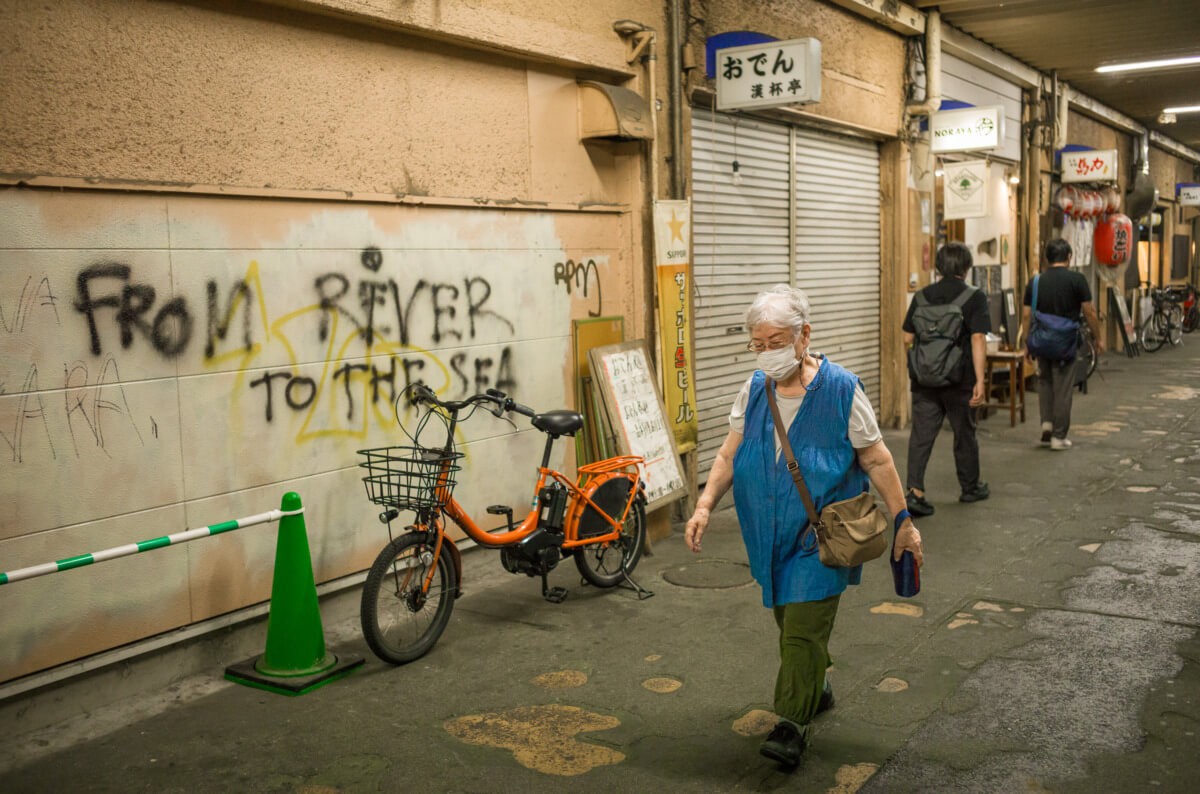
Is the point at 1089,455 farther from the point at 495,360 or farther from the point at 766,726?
the point at 766,726

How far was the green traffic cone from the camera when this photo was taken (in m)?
4.80

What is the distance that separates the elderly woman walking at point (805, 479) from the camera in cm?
380

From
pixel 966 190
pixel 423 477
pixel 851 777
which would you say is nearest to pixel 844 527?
pixel 851 777

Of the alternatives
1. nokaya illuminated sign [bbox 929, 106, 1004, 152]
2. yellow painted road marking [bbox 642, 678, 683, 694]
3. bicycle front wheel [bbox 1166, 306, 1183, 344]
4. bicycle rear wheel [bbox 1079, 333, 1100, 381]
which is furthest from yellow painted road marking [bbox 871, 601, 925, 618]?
bicycle front wheel [bbox 1166, 306, 1183, 344]

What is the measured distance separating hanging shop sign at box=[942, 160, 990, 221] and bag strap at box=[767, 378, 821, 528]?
9.36 m

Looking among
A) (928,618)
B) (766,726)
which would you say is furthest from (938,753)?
(928,618)

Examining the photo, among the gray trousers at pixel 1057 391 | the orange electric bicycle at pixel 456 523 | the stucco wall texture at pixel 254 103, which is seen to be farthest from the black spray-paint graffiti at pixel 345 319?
the gray trousers at pixel 1057 391

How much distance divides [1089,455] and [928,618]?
5.36 meters

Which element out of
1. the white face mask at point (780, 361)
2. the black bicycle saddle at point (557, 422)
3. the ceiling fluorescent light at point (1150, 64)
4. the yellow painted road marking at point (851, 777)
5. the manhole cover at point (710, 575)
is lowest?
the yellow painted road marking at point (851, 777)

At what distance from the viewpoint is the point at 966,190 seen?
12.3 m

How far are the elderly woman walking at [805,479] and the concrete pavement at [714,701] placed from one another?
39cm

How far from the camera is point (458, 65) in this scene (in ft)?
20.4

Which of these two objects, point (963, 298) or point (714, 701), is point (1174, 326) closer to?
point (963, 298)

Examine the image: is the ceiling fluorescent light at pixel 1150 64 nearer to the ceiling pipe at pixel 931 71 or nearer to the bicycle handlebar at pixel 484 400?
the ceiling pipe at pixel 931 71
